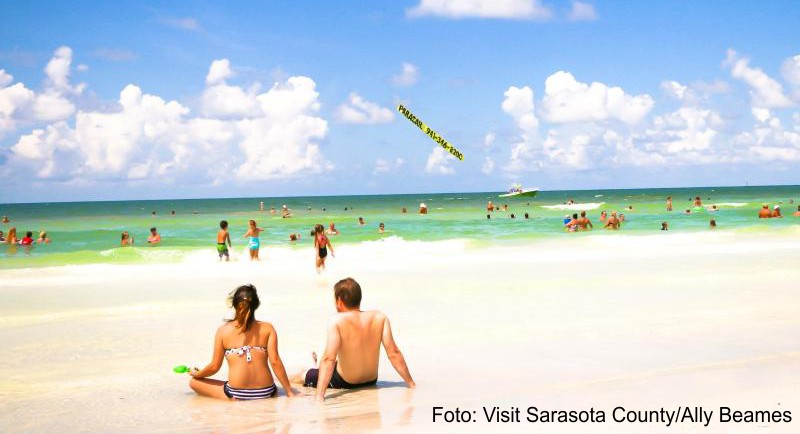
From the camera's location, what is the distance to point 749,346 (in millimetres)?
8773

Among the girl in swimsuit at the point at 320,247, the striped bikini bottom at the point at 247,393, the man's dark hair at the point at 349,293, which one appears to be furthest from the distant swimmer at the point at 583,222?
the striped bikini bottom at the point at 247,393

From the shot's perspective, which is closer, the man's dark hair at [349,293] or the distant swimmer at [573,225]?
the man's dark hair at [349,293]

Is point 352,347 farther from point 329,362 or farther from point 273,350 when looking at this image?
point 273,350

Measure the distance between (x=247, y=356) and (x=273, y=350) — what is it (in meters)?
0.25

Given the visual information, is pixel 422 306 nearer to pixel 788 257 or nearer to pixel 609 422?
pixel 609 422

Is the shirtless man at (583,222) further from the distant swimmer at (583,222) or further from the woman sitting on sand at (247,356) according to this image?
the woman sitting on sand at (247,356)

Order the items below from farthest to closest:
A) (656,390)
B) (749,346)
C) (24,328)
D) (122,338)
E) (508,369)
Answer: (24,328) → (122,338) → (749,346) → (508,369) → (656,390)

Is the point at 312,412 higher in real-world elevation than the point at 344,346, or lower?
lower

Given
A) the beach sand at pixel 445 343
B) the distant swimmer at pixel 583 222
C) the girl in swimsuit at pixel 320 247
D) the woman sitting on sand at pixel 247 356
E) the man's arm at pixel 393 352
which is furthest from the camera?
the distant swimmer at pixel 583 222

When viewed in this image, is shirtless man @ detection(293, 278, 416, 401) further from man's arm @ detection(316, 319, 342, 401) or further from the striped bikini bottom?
the striped bikini bottom

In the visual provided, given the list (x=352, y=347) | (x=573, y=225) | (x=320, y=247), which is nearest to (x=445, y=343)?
(x=352, y=347)

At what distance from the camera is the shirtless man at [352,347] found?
671 cm

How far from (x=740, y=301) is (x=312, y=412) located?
891cm

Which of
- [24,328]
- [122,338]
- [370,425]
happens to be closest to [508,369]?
[370,425]
